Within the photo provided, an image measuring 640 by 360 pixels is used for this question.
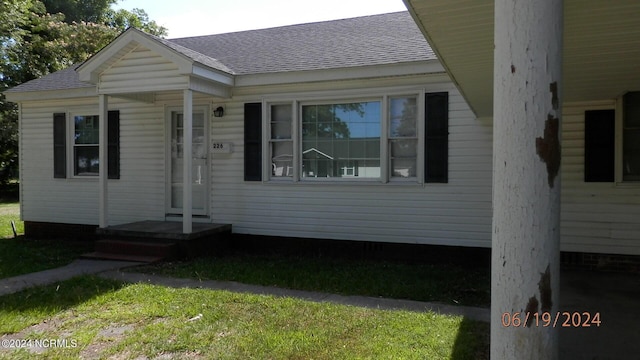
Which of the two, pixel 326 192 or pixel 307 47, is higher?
pixel 307 47

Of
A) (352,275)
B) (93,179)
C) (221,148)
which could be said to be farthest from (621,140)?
(93,179)

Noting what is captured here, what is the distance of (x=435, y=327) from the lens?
3.94 metres

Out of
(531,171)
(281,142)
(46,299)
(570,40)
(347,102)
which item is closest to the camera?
(531,171)

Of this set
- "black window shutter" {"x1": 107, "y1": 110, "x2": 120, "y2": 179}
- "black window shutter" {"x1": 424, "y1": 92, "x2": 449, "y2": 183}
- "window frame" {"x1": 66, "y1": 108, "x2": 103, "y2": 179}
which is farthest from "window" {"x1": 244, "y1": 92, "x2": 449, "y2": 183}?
"window frame" {"x1": 66, "y1": 108, "x2": 103, "y2": 179}

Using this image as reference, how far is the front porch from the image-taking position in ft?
22.8

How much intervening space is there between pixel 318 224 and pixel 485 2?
506cm

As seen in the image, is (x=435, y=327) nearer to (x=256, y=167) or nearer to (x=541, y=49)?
(x=541, y=49)

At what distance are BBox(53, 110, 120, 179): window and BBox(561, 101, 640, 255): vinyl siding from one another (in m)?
8.52

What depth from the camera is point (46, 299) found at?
4.88 m

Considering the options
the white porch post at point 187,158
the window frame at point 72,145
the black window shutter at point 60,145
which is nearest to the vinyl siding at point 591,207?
the white porch post at point 187,158

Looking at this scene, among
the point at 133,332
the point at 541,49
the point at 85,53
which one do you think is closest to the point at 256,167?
the point at 133,332

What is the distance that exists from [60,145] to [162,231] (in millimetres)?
3757

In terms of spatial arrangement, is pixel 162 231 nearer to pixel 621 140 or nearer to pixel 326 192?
pixel 326 192

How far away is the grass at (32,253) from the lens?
257 inches
